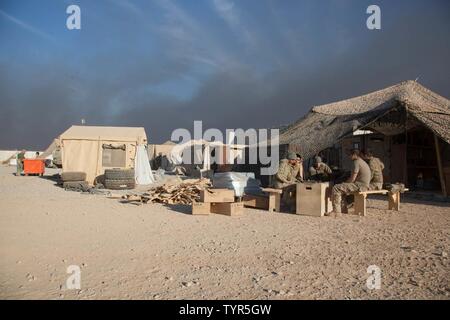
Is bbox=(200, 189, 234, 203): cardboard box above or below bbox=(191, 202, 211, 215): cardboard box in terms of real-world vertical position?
above

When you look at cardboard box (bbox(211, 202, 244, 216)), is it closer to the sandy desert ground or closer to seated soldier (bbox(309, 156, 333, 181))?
the sandy desert ground

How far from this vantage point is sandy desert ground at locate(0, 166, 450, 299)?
141 inches

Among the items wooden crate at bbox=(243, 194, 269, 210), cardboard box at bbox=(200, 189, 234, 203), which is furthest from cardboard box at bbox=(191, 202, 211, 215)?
wooden crate at bbox=(243, 194, 269, 210)

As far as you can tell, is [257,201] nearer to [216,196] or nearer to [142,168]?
[216,196]

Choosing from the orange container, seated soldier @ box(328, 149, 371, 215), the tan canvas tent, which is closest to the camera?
seated soldier @ box(328, 149, 371, 215)

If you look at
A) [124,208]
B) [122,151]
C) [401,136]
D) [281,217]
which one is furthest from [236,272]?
[122,151]

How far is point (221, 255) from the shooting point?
4871mm

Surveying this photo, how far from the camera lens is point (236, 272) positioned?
414cm

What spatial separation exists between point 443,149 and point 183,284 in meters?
13.3

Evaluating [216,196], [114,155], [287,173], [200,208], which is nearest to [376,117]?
[287,173]

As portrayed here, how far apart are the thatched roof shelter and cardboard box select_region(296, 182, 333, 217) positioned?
4.30 metres

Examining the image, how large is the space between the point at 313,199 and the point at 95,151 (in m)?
12.5

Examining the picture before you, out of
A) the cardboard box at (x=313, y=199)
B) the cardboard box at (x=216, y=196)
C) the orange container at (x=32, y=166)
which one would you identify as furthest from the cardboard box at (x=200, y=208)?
the orange container at (x=32, y=166)
